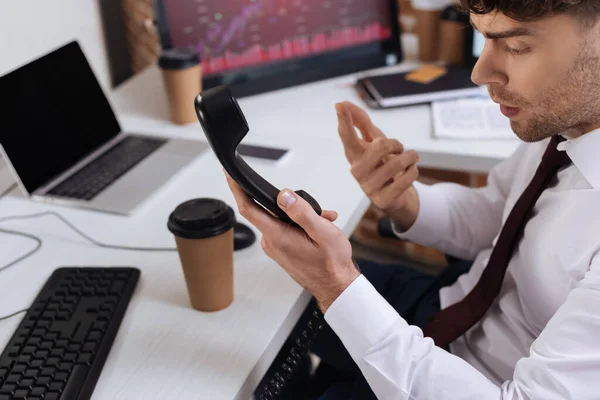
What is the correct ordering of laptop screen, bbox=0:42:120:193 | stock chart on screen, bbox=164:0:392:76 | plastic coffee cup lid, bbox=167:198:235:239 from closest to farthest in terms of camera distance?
1. plastic coffee cup lid, bbox=167:198:235:239
2. laptop screen, bbox=0:42:120:193
3. stock chart on screen, bbox=164:0:392:76

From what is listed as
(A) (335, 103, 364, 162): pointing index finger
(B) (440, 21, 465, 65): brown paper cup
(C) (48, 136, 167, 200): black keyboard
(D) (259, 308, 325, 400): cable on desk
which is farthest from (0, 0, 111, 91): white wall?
(B) (440, 21, 465, 65): brown paper cup

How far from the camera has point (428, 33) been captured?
5.43 feet

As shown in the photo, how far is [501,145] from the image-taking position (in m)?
1.27

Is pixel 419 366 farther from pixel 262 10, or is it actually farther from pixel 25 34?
pixel 25 34

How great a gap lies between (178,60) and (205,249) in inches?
26.7

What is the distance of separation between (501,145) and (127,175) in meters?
0.77

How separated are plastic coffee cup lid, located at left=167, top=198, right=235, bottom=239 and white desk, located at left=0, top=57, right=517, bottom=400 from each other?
129 mm

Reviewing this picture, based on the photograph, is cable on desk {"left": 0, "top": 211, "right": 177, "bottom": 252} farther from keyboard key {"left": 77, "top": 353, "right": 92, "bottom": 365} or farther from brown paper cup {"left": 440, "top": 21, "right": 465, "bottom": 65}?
brown paper cup {"left": 440, "top": 21, "right": 465, "bottom": 65}

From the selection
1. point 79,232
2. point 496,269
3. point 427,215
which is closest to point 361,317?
point 496,269

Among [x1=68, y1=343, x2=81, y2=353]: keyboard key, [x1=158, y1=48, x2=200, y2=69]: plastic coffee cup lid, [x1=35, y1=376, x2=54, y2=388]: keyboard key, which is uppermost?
[x1=158, y1=48, x2=200, y2=69]: plastic coffee cup lid

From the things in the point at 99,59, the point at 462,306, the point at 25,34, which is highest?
the point at 25,34

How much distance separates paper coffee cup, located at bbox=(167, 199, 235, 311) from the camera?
0.78m

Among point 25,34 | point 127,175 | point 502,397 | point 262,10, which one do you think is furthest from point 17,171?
point 502,397

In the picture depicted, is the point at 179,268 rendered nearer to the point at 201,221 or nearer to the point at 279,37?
the point at 201,221
